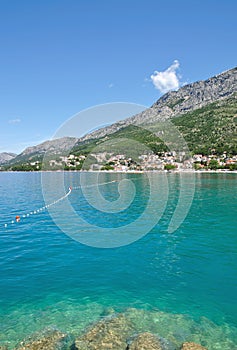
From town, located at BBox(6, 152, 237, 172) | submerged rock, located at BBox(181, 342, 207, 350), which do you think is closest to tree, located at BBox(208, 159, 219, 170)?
town, located at BBox(6, 152, 237, 172)

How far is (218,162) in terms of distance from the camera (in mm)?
139750

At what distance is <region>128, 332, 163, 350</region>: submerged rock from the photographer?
8.05m

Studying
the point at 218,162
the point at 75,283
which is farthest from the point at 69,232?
the point at 218,162

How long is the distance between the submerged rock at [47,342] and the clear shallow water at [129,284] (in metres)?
0.51

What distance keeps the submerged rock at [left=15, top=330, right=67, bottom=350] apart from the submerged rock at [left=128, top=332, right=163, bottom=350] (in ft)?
7.31

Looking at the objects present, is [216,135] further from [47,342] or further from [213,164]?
[47,342]

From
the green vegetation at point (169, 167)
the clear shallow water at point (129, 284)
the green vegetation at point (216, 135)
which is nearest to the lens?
the clear shallow water at point (129, 284)

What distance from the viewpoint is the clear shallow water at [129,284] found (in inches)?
377

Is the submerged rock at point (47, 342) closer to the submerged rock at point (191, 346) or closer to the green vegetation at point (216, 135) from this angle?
the submerged rock at point (191, 346)

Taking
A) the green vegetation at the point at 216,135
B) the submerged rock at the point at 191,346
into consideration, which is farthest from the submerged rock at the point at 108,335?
the green vegetation at the point at 216,135

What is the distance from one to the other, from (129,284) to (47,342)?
5.04 metres

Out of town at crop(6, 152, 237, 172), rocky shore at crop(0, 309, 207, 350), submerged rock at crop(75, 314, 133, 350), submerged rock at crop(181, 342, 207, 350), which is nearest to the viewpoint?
submerged rock at crop(181, 342, 207, 350)

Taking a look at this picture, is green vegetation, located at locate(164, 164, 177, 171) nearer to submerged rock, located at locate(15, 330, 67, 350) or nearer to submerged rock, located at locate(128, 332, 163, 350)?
submerged rock, located at locate(128, 332, 163, 350)

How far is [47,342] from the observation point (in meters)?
8.47
